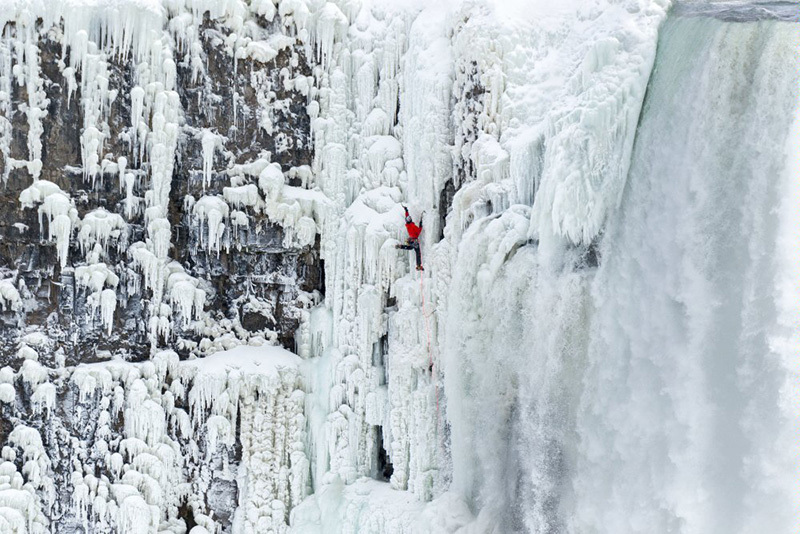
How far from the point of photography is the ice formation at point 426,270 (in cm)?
703

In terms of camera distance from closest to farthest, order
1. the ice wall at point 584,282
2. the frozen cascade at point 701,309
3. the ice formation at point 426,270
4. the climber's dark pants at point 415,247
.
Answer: the frozen cascade at point 701,309, the ice wall at point 584,282, the ice formation at point 426,270, the climber's dark pants at point 415,247

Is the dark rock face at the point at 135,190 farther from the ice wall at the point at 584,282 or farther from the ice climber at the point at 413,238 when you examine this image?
the ice climber at the point at 413,238

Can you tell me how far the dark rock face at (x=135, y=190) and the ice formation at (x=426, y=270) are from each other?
5 cm

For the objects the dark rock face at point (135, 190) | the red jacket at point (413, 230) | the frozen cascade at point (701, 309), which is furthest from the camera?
the dark rock face at point (135, 190)

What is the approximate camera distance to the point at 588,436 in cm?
813

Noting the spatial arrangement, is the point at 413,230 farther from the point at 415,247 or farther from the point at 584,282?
the point at 584,282

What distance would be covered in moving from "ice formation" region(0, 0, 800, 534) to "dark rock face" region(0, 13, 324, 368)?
0.05 meters

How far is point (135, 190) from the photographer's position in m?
11.1

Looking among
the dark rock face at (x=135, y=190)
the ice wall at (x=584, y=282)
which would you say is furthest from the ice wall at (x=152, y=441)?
the ice wall at (x=584, y=282)

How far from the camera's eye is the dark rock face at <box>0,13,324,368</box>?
35.8 ft

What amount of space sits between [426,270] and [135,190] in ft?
12.4

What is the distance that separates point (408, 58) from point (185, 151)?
3019mm

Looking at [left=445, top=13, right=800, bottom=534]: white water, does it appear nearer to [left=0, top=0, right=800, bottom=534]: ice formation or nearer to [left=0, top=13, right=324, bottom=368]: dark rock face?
[left=0, top=0, right=800, bottom=534]: ice formation

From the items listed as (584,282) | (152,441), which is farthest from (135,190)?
Result: (584,282)
